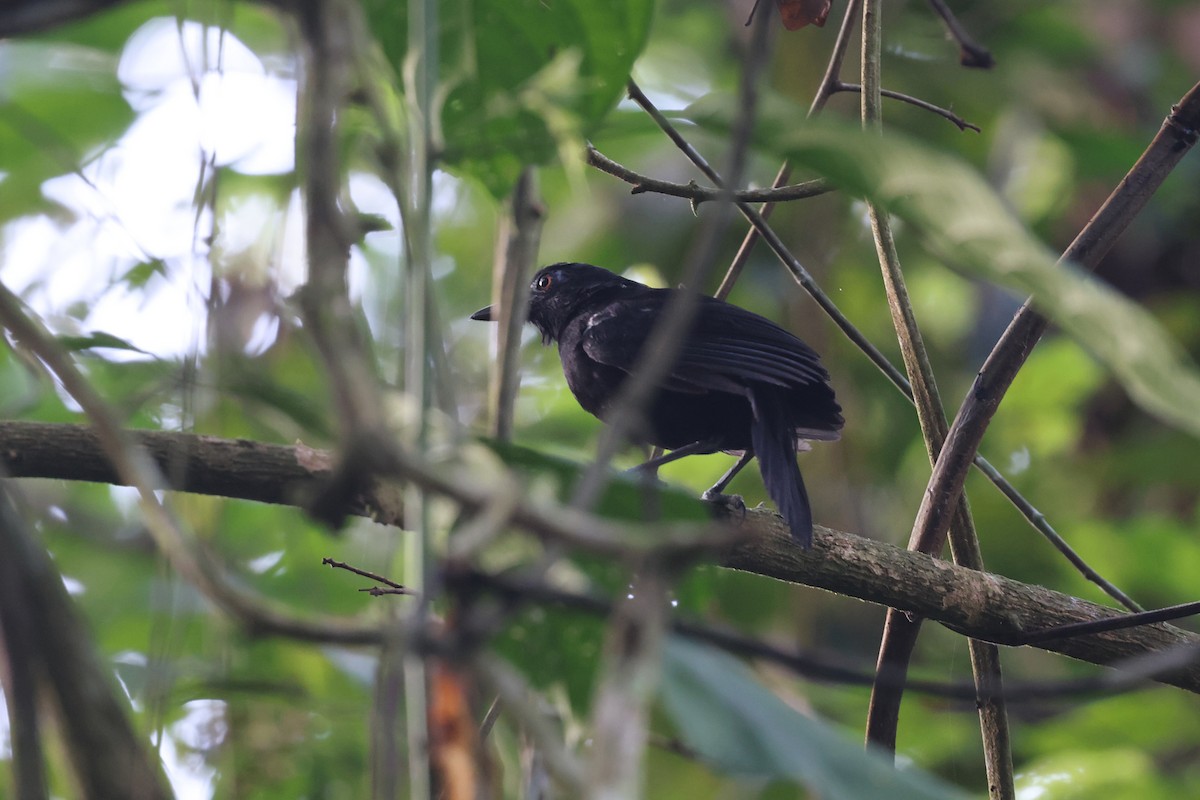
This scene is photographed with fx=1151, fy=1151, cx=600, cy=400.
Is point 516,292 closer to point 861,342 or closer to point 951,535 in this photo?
point 861,342

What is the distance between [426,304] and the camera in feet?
3.37

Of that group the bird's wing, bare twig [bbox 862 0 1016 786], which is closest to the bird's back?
the bird's wing

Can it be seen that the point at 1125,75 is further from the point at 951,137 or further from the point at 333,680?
the point at 333,680

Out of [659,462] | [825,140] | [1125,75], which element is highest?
[1125,75]

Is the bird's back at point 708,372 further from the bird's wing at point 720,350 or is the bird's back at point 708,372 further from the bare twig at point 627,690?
the bare twig at point 627,690

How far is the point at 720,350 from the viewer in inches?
143

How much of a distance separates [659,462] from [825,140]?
2.69 meters

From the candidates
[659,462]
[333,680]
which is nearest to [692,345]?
[659,462]

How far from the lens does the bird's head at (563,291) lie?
15.3 feet

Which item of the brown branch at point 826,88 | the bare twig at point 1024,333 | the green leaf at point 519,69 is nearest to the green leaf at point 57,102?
the brown branch at point 826,88

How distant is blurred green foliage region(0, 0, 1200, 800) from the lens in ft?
4.57

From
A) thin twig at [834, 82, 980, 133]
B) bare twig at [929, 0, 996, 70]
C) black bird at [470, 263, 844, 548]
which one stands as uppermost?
bare twig at [929, 0, 996, 70]

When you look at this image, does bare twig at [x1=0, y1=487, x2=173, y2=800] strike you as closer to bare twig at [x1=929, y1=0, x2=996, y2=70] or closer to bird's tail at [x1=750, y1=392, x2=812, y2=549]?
bird's tail at [x1=750, y1=392, x2=812, y2=549]

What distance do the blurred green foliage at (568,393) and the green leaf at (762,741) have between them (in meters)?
0.02
